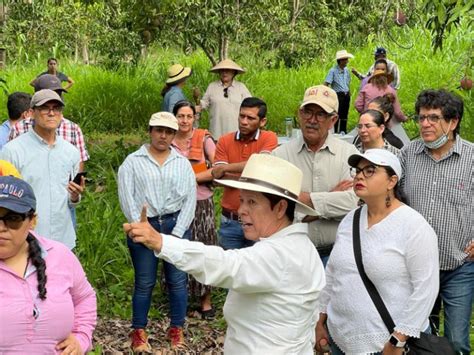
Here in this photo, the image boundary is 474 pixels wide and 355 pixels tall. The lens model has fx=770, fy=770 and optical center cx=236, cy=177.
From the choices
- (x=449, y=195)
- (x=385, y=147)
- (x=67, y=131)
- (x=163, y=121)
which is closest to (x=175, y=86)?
(x=67, y=131)

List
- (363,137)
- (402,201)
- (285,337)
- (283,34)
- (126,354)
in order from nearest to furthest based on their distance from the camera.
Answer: (285,337) → (402,201) → (363,137) → (126,354) → (283,34)

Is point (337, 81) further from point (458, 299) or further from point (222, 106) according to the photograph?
point (458, 299)

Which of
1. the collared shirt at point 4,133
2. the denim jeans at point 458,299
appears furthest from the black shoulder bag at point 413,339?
the collared shirt at point 4,133

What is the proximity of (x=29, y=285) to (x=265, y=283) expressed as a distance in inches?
35.0

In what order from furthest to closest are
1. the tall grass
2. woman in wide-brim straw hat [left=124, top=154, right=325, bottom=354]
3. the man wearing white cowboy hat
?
the man wearing white cowboy hat < the tall grass < woman in wide-brim straw hat [left=124, top=154, right=325, bottom=354]

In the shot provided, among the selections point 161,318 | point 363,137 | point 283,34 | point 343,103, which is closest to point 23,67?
point 283,34

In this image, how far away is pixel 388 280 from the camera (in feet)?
11.4

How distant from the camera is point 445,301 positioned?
427 cm

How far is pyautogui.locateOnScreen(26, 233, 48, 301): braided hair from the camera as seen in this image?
9.48ft

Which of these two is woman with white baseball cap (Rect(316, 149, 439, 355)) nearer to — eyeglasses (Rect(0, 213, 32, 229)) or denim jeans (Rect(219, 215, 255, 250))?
eyeglasses (Rect(0, 213, 32, 229))

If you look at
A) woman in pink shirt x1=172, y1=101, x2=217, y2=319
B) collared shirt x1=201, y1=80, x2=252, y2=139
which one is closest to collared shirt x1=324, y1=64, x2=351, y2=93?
collared shirt x1=201, y1=80, x2=252, y2=139

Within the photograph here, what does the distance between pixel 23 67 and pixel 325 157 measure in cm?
1323

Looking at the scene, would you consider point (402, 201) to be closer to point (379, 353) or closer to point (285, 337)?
point (379, 353)

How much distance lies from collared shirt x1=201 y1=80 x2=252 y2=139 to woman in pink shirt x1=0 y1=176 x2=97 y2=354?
6.40 metres
